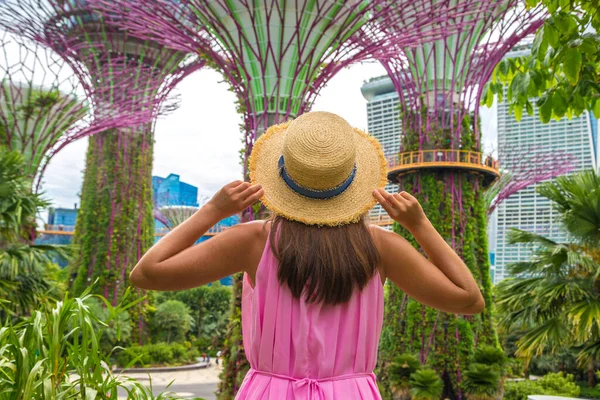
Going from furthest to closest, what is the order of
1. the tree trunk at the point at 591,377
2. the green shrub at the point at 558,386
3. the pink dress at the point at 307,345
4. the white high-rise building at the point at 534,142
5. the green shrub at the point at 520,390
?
the white high-rise building at the point at 534,142 < the tree trunk at the point at 591,377 < the green shrub at the point at 558,386 < the green shrub at the point at 520,390 < the pink dress at the point at 307,345

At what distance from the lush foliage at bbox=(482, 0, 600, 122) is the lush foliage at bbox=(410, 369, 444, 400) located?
344 inches

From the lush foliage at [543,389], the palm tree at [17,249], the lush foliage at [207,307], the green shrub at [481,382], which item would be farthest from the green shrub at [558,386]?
the lush foliage at [207,307]

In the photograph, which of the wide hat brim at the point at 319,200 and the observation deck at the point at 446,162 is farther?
the observation deck at the point at 446,162

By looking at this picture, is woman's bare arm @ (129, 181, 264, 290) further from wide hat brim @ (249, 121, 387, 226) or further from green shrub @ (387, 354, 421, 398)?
green shrub @ (387, 354, 421, 398)

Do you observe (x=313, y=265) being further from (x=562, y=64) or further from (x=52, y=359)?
(x=562, y=64)

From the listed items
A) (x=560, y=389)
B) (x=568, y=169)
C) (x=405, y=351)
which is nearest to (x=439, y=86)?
(x=405, y=351)

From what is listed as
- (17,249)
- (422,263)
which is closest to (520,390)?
(17,249)

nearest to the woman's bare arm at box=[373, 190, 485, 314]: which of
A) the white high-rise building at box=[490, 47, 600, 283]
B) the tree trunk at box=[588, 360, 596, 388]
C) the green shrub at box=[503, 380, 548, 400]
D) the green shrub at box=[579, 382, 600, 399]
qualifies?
the green shrub at box=[503, 380, 548, 400]

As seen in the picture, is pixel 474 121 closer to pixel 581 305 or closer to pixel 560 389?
pixel 560 389

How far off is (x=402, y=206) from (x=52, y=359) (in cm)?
216

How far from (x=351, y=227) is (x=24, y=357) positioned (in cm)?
194

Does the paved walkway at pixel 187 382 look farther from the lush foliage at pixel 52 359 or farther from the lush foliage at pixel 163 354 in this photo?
the lush foliage at pixel 52 359

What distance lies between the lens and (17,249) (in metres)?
9.23

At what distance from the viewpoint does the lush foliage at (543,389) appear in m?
12.6
